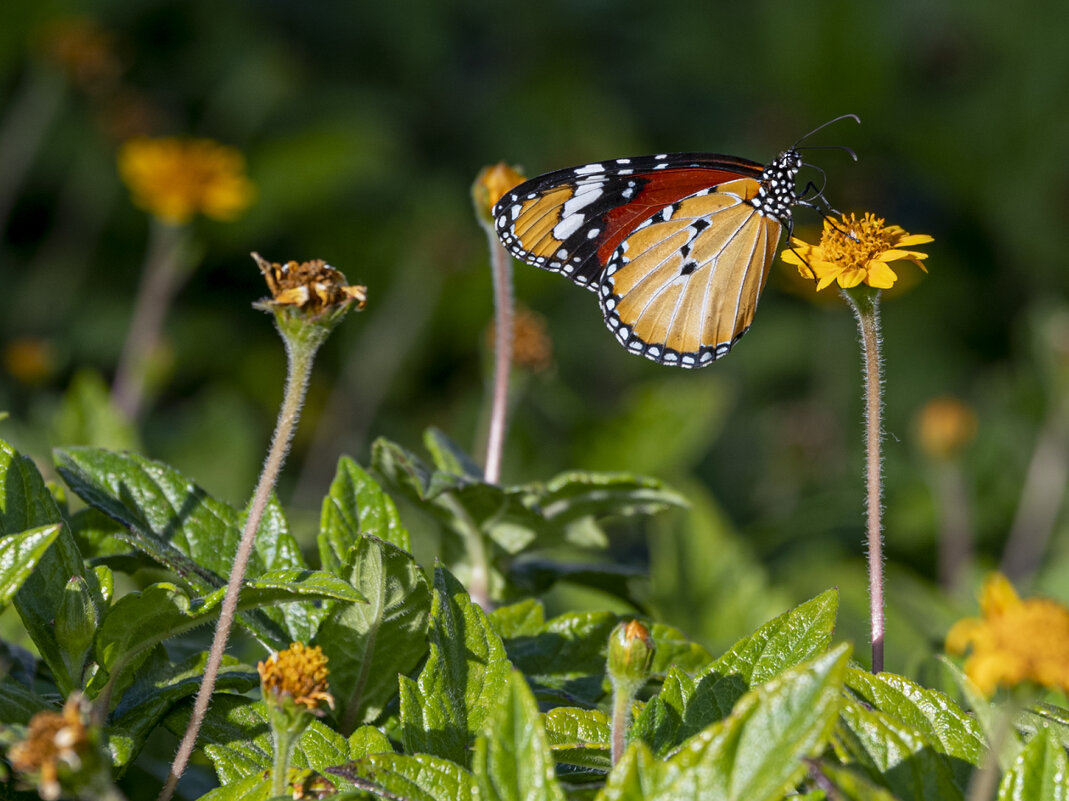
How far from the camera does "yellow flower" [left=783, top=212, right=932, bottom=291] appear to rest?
109cm

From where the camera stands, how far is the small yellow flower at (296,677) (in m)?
0.88

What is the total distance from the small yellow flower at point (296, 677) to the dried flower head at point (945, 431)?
1.98 meters

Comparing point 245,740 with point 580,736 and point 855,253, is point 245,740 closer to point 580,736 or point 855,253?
point 580,736

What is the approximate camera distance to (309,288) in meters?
1.02

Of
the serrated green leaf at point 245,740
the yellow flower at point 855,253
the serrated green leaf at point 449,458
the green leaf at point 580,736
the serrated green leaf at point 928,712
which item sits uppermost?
the yellow flower at point 855,253

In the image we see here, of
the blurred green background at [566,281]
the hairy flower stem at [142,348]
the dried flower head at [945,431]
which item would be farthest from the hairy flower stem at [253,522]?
the dried flower head at [945,431]

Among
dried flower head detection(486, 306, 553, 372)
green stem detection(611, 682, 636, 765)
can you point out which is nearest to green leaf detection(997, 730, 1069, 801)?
green stem detection(611, 682, 636, 765)

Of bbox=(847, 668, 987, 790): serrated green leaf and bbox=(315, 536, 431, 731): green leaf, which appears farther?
bbox=(315, 536, 431, 731): green leaf

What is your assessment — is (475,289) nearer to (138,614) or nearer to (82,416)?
(82,416)

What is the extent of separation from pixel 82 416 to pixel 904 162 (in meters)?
3.71

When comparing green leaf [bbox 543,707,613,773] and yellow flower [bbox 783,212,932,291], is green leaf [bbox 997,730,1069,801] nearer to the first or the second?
green leaf [bbox 543,707,613,773]

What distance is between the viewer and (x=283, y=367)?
3.83 metres

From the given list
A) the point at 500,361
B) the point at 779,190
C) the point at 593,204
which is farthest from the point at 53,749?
the point at 779,190

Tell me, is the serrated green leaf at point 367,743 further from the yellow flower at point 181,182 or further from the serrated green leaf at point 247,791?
the yellow flower at point 181,182
